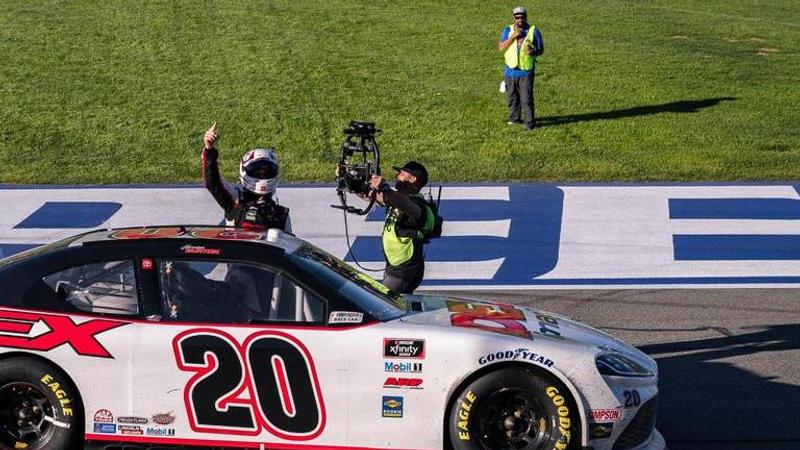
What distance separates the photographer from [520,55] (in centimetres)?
1836

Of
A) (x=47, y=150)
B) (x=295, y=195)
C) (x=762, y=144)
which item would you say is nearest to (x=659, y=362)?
(x=295, y=195)

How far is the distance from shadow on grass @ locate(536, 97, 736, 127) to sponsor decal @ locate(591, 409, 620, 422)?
12462 millimetres

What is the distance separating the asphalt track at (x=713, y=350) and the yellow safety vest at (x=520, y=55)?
23.3 ft

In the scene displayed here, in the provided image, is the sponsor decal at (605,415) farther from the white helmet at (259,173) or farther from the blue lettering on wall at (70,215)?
the blue lettering on wall at (70,215)

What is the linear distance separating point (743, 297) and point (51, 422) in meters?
6.87

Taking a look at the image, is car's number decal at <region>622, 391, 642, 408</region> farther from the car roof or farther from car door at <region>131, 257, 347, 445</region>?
the car roof

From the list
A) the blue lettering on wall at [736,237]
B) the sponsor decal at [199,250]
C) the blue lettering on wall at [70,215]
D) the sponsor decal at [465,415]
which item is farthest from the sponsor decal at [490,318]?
the blue lettering on wall at [70,215]

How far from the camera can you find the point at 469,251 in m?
13.4

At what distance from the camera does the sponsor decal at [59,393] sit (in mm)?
7129

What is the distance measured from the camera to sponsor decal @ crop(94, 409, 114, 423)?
7.13 meters

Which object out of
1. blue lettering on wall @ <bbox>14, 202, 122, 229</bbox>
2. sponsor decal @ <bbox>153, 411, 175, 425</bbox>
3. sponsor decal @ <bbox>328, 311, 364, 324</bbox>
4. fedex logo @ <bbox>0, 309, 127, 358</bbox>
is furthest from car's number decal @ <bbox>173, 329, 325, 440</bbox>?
blue lettering on wall @ <bbox>14, 202, 122, 229</bbox>

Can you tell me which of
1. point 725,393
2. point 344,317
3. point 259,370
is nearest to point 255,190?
point 344,317

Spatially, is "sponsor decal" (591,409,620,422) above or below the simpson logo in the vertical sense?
below

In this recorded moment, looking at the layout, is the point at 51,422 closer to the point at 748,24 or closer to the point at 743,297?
the point at 743,297
